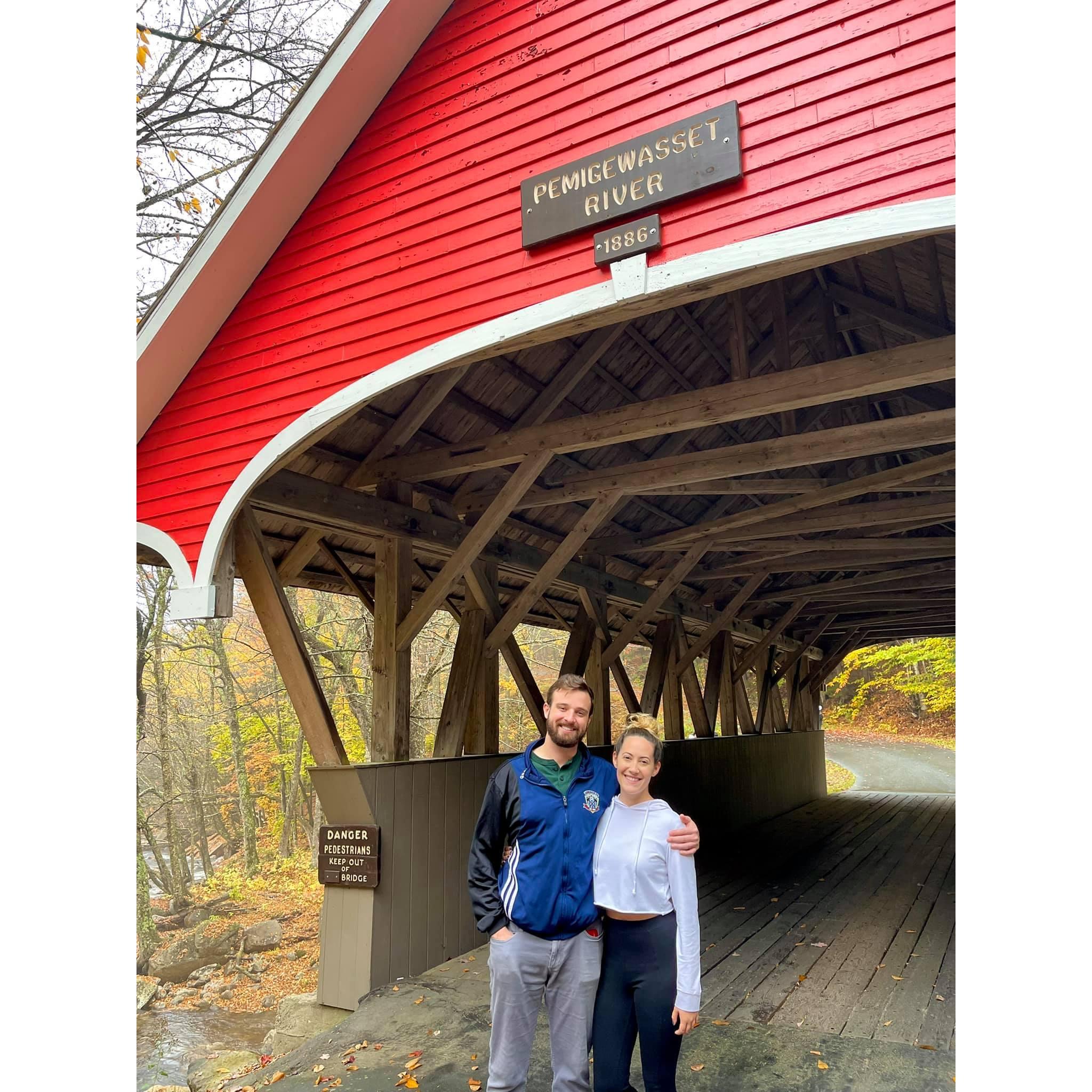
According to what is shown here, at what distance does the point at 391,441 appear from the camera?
19.6 feet

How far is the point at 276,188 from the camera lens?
4598 mm

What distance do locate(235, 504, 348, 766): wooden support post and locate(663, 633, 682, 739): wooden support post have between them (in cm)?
571

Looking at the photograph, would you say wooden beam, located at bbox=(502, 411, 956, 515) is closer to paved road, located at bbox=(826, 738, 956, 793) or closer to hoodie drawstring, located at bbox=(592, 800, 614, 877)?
hoodie drawstring, located at bbox=(592, 800, 614, 877)

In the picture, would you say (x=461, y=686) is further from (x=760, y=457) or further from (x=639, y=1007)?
(x=639, y=1007)

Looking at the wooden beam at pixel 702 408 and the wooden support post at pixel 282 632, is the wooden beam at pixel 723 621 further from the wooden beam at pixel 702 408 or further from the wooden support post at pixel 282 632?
the wooden support post at pixel 282 632

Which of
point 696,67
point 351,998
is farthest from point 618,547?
point 696,67

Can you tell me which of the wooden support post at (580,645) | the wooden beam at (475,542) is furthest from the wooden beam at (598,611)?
the wooden beam at (475,542)

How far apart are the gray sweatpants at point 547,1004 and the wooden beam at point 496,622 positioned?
3502 mm

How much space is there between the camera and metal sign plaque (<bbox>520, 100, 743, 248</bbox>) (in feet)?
11.2

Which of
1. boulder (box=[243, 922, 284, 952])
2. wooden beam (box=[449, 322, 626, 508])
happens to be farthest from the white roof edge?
boulder (box=[243, 922, 284, 952])

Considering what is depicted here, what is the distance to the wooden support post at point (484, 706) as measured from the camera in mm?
6656

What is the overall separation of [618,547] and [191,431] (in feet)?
14.3
